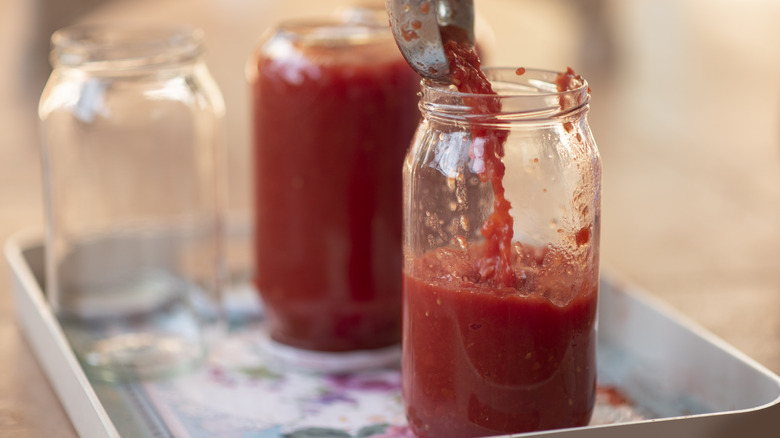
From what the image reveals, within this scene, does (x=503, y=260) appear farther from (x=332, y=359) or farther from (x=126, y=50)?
(x=126, y=50)

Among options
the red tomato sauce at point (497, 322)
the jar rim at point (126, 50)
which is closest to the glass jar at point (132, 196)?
the jar rim at point (126, 50)

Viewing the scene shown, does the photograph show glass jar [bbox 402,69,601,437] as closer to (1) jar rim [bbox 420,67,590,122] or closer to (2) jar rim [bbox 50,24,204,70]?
(1) jar rim [bbox 420,67,590,122]

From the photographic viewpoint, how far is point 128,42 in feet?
2.92

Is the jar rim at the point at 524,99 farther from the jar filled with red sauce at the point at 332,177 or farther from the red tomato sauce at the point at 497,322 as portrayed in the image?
the jar filled with red sauce at the point at 332,177

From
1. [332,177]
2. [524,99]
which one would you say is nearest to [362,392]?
[332,177]

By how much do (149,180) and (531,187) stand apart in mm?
461

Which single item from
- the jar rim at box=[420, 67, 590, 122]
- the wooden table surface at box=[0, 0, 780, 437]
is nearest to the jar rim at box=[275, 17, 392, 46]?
the jar rim at box=[420, 67, 590, 122]

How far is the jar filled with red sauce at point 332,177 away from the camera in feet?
2.71

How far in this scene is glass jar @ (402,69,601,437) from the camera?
640mm

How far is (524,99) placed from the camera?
646mm

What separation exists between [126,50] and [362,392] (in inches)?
13.8

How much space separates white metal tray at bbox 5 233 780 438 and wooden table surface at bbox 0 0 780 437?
4 centimetres

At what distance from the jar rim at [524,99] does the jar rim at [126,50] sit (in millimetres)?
296

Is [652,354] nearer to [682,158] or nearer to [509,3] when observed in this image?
[682,158]
